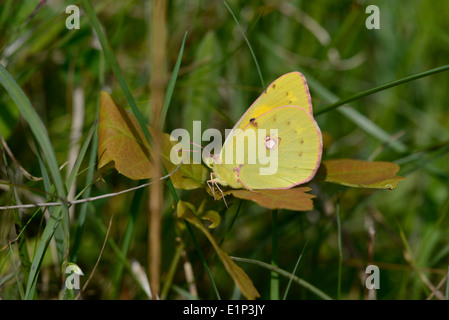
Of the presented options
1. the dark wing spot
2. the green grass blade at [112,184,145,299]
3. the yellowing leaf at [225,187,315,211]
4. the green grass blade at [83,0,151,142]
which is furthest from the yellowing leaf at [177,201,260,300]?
the dark wing spot

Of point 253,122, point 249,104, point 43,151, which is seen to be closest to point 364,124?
point 249,104

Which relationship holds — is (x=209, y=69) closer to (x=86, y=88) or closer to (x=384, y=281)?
(x=86, y=88)

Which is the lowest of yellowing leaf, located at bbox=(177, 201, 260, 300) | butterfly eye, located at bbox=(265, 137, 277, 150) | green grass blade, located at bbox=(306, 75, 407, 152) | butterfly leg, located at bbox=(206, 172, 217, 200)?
yellowing leaf, located at bbox=(177, 201, 260, 300)

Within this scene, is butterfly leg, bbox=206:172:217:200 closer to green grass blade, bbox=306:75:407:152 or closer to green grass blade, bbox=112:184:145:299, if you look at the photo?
green grass blade, bbox=112:184:145:299

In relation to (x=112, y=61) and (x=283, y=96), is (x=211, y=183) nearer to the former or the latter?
(x=283, y=96)

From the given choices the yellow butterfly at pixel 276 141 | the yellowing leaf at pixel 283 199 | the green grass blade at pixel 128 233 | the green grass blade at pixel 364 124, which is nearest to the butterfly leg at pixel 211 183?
the yellow butterfly at pixel 276 141

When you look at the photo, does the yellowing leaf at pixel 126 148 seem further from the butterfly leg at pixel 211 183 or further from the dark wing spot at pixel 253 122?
the dark wing spot at pixel 253 122
